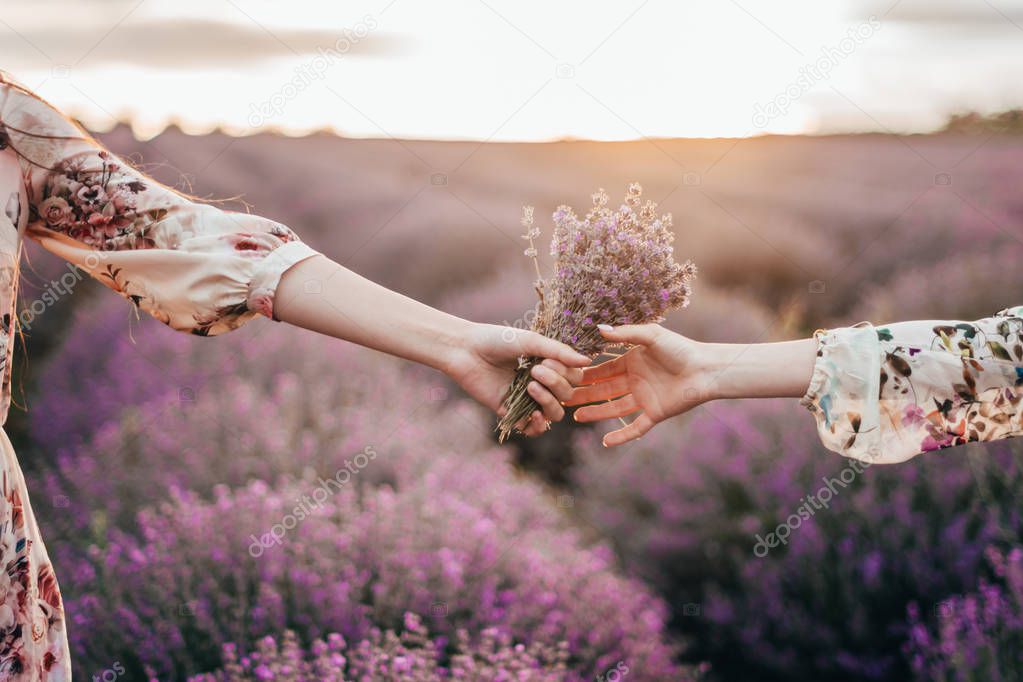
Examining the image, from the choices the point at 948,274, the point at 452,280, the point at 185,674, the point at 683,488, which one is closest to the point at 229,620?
the point at 185,674

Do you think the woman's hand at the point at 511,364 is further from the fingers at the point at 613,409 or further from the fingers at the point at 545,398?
the fingers at the point at 613,409

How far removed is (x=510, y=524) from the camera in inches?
110

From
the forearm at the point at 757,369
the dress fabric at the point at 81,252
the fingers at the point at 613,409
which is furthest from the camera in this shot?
the fingers at the point at 613,409

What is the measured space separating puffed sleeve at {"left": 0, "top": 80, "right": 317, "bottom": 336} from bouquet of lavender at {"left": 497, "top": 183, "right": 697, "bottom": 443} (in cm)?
56

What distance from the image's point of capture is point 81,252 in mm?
1266

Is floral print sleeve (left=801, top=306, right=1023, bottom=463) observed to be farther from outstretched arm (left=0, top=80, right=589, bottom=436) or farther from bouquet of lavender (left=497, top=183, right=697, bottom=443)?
outstretched arm (left=0, top=80, right=589, bottom=436)

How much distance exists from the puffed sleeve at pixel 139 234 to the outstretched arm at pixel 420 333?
0.06m

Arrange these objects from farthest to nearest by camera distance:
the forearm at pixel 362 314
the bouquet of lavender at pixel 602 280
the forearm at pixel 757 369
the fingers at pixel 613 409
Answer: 1. the fingers at pixel 613 409
2. the bouquet of lavender at pixel 602 280
3. the forearm at pixel 757 369
4. the forearm at pixel 362 314

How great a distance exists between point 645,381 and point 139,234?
40.0 inches

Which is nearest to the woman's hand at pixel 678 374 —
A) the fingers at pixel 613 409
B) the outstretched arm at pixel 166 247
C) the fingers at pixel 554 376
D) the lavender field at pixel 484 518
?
the fingers at pixel 613 409

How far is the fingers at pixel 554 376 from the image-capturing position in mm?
1646

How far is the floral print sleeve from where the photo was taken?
4.75 ft

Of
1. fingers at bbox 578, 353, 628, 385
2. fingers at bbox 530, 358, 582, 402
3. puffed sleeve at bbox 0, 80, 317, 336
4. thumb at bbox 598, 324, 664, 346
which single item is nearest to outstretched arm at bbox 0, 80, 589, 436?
puffed sleeve at bbox 0, 80, 317, 336

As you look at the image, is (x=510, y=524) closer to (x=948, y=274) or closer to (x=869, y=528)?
(x=869, y=528)
